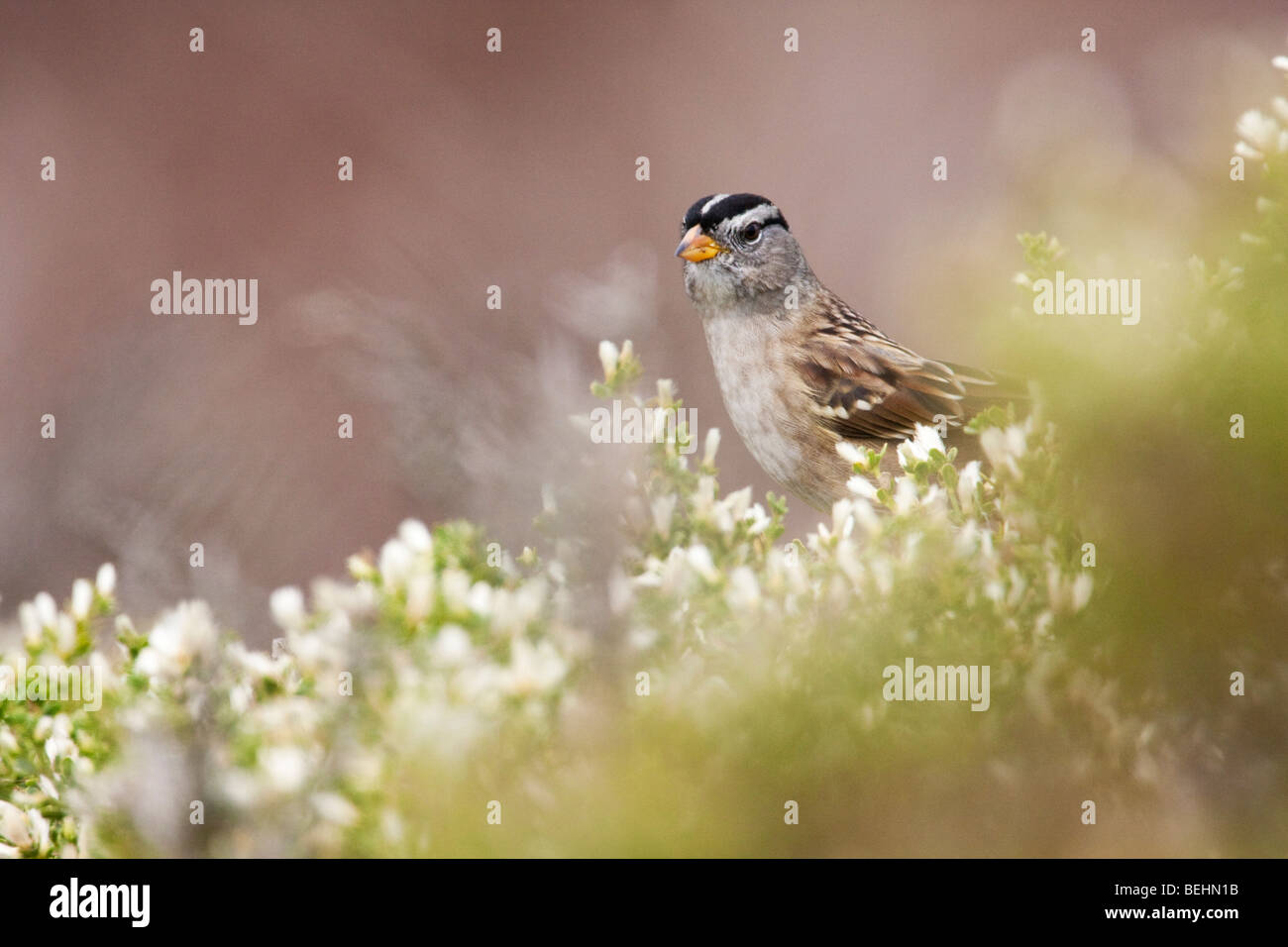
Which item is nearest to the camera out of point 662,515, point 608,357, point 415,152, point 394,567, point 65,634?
point 394,567

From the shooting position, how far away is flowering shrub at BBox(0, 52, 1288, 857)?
5.04 feet

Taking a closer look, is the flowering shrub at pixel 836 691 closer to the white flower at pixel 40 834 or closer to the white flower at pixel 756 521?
the white flower at pixel 40 834

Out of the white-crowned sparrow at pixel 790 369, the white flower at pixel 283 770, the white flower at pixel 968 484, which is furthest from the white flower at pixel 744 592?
the white-crowned sparrow at pixel 790 369

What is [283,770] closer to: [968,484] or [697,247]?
[968,484]

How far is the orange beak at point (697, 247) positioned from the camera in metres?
4.23

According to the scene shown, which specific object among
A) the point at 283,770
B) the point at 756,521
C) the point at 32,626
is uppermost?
the point at 756,521

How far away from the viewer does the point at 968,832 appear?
1.51m

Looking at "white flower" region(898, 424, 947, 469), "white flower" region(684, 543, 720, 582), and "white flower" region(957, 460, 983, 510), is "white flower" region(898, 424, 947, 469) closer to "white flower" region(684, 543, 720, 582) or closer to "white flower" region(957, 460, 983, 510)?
"white flower" region(957, 460, 983, 510)

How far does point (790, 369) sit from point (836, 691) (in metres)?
2.72

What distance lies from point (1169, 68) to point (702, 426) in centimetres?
276

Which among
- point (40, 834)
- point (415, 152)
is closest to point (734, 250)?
point (40, 834)

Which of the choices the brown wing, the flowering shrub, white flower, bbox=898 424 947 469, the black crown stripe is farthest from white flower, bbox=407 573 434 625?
the black crown stripe

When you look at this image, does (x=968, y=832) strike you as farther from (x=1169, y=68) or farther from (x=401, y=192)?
(x=401, y=192)

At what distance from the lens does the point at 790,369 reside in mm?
4293
